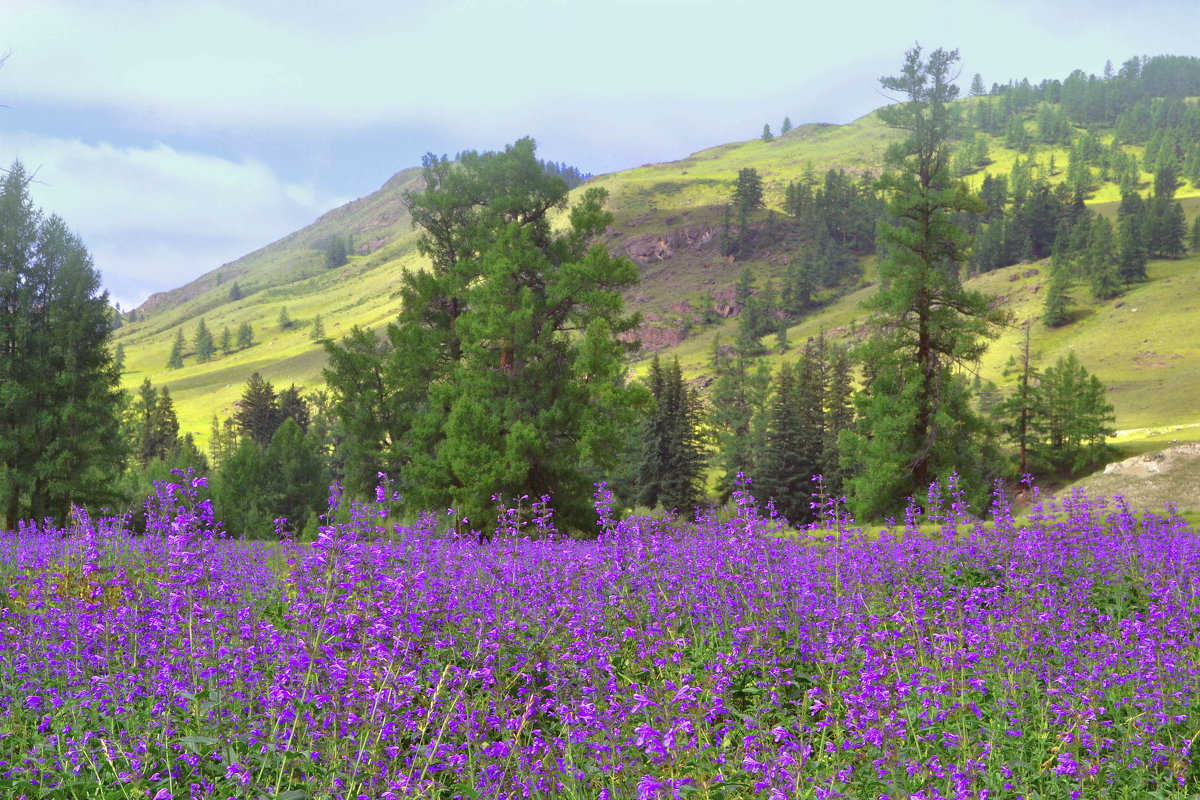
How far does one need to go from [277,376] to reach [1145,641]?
194973mm

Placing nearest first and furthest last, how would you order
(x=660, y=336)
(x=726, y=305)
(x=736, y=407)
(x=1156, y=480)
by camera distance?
1. (x=1156, y=480)
2. (x=736, y=407)
3. (x=660, y=336)
4. (x=726, y=305)

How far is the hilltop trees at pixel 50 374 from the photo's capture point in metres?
30.3

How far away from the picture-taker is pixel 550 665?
508 centimetres

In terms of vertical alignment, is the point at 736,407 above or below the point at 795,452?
above

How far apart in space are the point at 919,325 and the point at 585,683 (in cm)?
3042

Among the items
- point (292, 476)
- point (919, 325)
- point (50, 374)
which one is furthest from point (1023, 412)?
point (50, 374)

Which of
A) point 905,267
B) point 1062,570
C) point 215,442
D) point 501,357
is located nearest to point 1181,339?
point 905,267

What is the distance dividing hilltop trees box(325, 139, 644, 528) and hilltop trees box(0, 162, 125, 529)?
11820mm

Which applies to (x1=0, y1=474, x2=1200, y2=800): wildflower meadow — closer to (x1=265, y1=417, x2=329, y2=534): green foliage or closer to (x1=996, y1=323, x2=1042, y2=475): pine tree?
(x1=265, y1=417, x2=329, y2=534): green foliage

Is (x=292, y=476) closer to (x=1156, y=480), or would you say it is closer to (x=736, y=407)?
(x=1156, y=480)

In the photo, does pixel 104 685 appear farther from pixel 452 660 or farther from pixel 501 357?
pixel 501 357

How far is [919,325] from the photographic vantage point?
32.2 metres

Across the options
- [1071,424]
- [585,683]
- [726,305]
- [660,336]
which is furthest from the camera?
[726,305]

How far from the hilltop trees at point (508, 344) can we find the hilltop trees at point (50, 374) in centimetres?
1182
